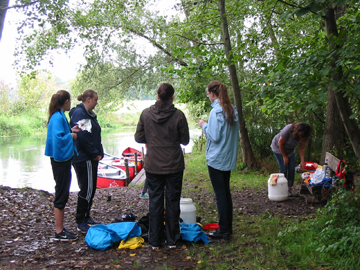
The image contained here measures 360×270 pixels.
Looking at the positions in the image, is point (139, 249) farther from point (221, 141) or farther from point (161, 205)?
point (221, 141)

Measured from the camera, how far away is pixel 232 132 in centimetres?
399

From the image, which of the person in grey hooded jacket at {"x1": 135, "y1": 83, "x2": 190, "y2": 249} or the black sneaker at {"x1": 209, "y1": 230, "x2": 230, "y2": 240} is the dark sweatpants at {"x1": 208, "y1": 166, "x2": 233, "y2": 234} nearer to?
the black sneaker at {"x1": 209, "y1": 230, "x2": 230, "y2": 240}

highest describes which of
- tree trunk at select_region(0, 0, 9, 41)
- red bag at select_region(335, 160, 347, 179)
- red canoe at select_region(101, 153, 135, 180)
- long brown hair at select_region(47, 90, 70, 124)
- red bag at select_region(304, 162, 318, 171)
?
tree trunk at select_region(0, 0, 9, 41)

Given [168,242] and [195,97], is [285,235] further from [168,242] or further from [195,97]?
[195,97]

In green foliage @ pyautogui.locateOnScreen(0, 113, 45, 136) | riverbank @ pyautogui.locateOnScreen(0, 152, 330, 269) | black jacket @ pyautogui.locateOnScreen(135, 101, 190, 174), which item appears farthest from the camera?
green foliage @ pyautogui.locateOnScreen(0, 113, 45, 136)

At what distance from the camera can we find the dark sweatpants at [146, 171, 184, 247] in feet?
12.5

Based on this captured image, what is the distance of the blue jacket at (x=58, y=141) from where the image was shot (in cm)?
393

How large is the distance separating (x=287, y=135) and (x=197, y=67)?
4382 millimetres

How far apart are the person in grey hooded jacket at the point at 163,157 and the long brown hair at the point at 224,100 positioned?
1.58 feet

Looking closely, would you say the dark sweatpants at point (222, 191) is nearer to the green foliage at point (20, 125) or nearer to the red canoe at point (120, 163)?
the red canoe at point (120, 163)

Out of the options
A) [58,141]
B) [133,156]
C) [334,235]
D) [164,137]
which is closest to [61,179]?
[58,141]

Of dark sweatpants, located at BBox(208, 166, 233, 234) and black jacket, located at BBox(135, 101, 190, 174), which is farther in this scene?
→ dark sweatpants, located at BBox(208, 166, 233, 234)

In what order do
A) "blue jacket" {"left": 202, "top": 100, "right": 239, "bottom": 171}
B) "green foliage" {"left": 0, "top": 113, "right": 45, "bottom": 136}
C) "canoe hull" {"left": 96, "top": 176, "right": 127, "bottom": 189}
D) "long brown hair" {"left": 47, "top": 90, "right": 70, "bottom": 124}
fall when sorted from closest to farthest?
"blue jacket" {"left": 202, "top": 100, "right": 239, "bottom": 171} → "long brown hair" {"left": 47, "top": 90, "right": 70, "bottom": 124} → "canoe hull" {"left": 96, "top": 176, "right": 127, "bottom": 189} → "green foliage" {"left": 0, "top": 113, "right": 45, "bottom": 136}

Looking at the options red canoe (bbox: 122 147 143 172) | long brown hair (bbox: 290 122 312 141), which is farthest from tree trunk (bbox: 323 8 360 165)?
red canoe (bbox: 122 147 143 172)
